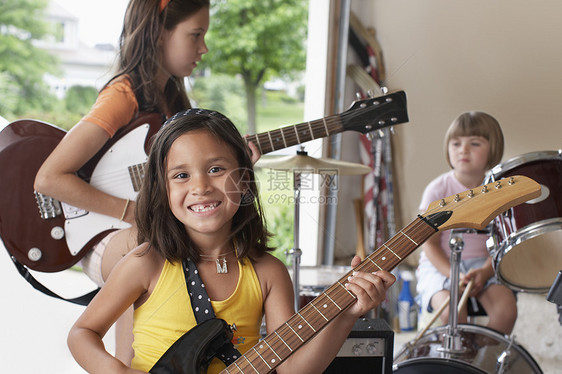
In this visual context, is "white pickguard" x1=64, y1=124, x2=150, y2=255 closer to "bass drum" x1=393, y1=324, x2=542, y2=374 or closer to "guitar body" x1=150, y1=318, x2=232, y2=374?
"guitar body" x1=150, y1=318, x2=232, y2=374

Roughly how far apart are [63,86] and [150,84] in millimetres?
2209

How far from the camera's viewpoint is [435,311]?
1.77 metres

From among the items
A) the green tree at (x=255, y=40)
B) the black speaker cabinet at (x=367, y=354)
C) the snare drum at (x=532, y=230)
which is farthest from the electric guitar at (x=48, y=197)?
the green tree at (x=255, y=40)

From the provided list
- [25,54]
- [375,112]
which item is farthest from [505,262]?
[25,54]

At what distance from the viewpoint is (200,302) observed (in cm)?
109

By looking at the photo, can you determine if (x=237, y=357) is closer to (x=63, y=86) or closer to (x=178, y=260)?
(x=178, y=260)

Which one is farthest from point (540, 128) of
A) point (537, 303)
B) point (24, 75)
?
point (24, 75)

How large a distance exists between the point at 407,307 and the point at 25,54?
11.1 feet

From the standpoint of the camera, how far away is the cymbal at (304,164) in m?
1.61

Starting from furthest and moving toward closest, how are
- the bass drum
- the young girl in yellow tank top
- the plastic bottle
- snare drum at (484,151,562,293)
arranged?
1. the plastic bottle
2. the bass drum
3. snare drum at (484,151,562,293)
4. the young girl in yellow tank top

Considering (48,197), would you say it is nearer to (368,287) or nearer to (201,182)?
(201,182)

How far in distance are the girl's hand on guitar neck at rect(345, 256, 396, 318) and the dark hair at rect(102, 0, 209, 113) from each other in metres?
0.85

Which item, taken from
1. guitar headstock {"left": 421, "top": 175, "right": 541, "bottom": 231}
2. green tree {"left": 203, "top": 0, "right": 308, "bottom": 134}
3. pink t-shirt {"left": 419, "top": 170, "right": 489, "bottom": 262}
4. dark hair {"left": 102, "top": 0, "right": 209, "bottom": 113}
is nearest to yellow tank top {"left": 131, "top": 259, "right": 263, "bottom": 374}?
guitar headstock {"left": 421, "top": 175, "right": 541, "bottom": 231}

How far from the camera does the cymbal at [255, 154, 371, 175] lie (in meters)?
1.61
